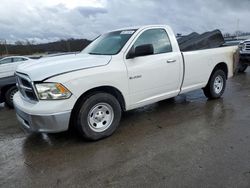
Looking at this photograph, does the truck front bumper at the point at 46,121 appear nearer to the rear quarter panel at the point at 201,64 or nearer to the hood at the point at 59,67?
the hood at the point at 59,67

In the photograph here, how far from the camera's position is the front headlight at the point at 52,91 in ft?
12.1

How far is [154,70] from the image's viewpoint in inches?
189

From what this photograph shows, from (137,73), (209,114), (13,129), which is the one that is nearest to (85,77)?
(137,73)

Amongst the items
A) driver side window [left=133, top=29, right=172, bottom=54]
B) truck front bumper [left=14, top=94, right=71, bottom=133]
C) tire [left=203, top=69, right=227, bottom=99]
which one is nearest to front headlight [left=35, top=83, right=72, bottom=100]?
truck front bumper [left=14, top=94, right=71, bottom=133]

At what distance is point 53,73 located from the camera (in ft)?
12.3

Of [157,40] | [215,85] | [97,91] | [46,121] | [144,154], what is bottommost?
[144,154]

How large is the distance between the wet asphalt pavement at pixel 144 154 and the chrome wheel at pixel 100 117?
10.1 inches

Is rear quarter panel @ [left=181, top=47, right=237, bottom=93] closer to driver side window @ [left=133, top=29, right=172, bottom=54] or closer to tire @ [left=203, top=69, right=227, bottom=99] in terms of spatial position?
tire @ [left=203, top=69, right=227, bottom=99]

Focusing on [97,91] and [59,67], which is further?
[97,91]

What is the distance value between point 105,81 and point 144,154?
1.33m

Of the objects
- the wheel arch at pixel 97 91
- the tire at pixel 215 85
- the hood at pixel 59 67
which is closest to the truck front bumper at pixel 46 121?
the wheel arch at pixel 97 91

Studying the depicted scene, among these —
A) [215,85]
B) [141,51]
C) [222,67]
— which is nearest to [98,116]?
[141,51]

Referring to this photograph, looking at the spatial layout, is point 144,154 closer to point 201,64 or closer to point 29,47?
point 201,64

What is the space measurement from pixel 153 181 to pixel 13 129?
137 inches
